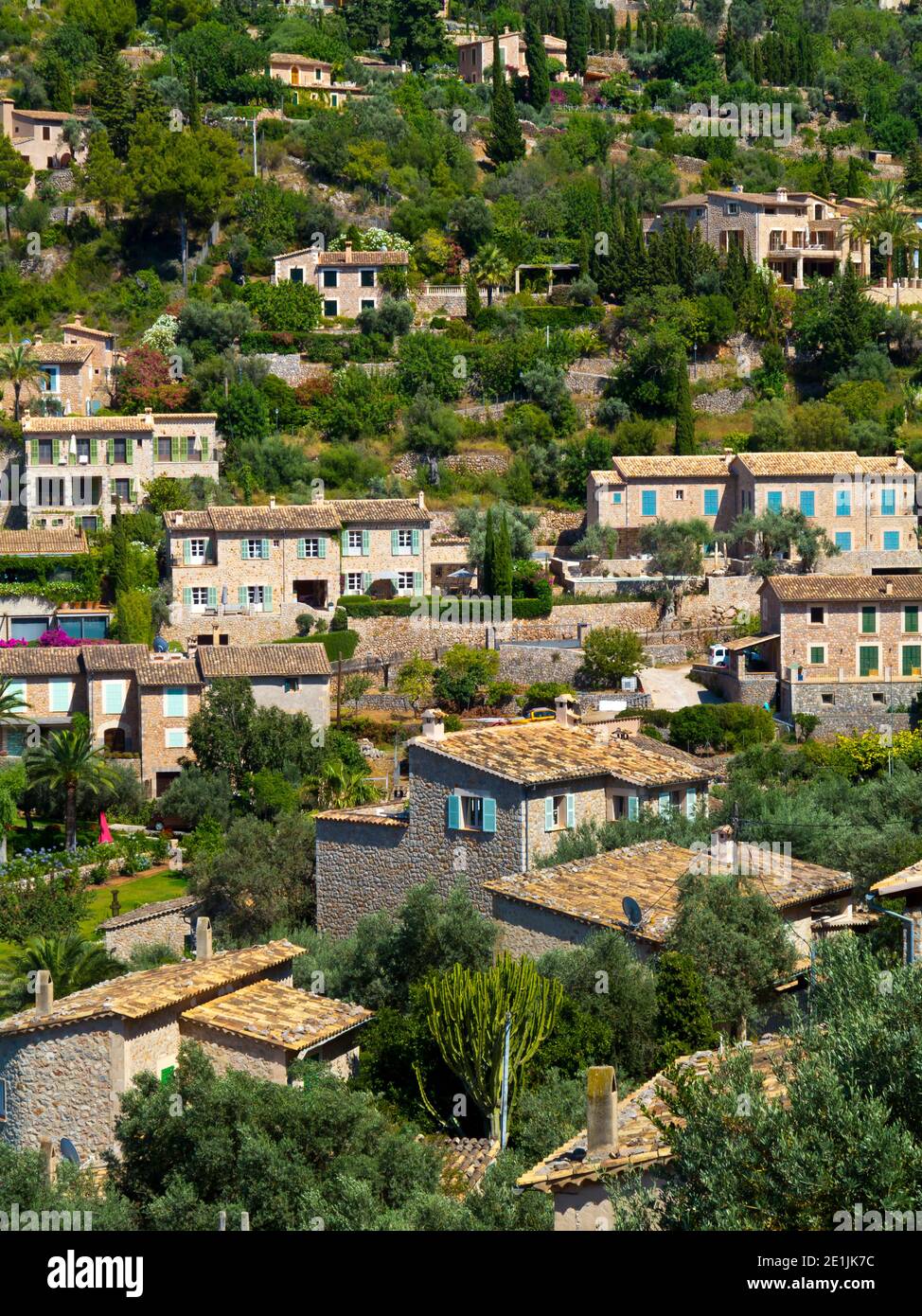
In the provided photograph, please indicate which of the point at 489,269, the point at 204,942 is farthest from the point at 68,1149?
the point at 489,269

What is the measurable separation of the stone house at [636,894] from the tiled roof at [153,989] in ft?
10.4

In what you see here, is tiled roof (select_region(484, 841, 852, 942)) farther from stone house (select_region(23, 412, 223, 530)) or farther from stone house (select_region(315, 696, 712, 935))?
stone house (select_region(23, 412, 223, 530))

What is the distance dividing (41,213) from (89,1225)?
61.0 m

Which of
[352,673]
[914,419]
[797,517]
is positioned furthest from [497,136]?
[352,673]

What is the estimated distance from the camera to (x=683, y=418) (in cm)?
6325

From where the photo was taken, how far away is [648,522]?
59.1 metres

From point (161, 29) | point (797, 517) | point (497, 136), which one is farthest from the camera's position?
point (161, 29)

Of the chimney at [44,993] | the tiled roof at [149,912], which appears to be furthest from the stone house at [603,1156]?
the tiled roof at [149,912]

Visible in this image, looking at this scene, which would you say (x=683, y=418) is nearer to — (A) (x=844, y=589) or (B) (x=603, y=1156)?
(A) (x=844, y=589)

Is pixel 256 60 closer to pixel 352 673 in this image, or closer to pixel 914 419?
pixel 914 419

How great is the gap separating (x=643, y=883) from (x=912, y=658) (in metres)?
22.7

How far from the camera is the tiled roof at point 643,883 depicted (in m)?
26.7

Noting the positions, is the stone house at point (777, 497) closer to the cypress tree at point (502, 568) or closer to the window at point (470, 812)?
the cypress tree at point (502, 568)

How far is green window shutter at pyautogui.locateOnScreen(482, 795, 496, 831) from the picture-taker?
101ft
